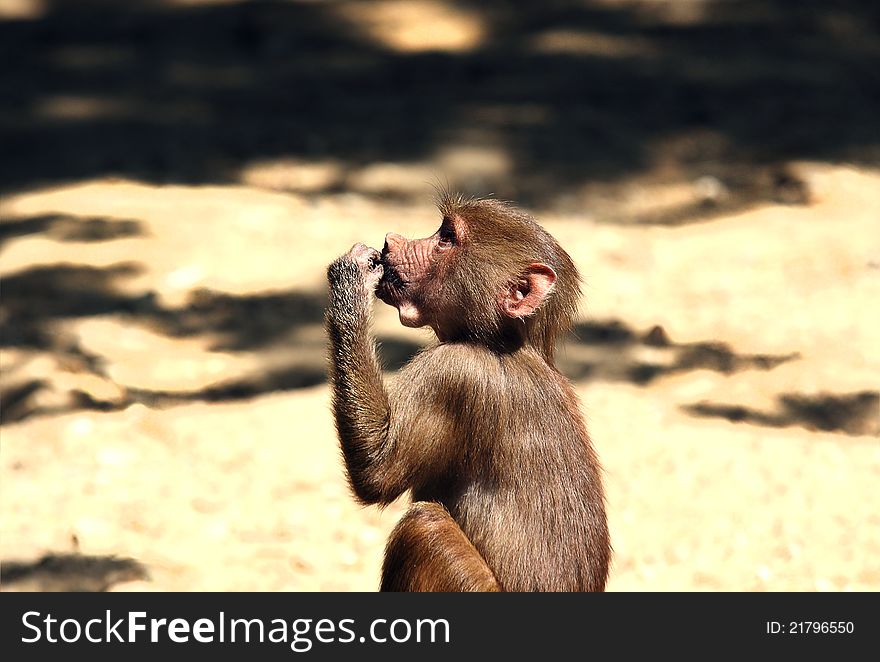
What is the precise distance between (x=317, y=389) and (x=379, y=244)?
1649mm

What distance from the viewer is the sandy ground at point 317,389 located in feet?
20.8

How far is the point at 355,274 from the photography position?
4.79 metres

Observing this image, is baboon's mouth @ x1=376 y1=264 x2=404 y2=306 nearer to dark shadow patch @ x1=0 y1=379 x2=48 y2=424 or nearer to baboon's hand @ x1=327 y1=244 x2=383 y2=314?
baboon's hand @ x1=327 y1=244 x2=383 y2=314

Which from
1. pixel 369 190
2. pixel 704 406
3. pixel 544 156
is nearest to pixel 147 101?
pixel 369 190

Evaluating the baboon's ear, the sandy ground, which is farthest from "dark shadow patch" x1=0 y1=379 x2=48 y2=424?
the baboon's ear

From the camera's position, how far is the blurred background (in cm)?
654

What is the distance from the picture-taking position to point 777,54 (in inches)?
458

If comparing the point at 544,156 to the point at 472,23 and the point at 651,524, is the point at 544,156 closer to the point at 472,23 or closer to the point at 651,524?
the point at 472,23

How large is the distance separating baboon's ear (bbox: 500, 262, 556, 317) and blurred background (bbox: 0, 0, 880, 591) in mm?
2037

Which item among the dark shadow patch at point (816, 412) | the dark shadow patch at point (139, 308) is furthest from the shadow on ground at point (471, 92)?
the dark shadow patch at point (816, 412)

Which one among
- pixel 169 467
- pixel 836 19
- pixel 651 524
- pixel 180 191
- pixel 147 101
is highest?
pixel 836 19

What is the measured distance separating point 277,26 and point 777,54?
4568mm

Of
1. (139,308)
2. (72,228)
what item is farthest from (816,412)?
(72,228)

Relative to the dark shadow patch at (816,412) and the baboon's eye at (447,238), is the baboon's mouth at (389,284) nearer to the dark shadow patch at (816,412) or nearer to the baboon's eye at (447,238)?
the baboon's eye at (447,238)
